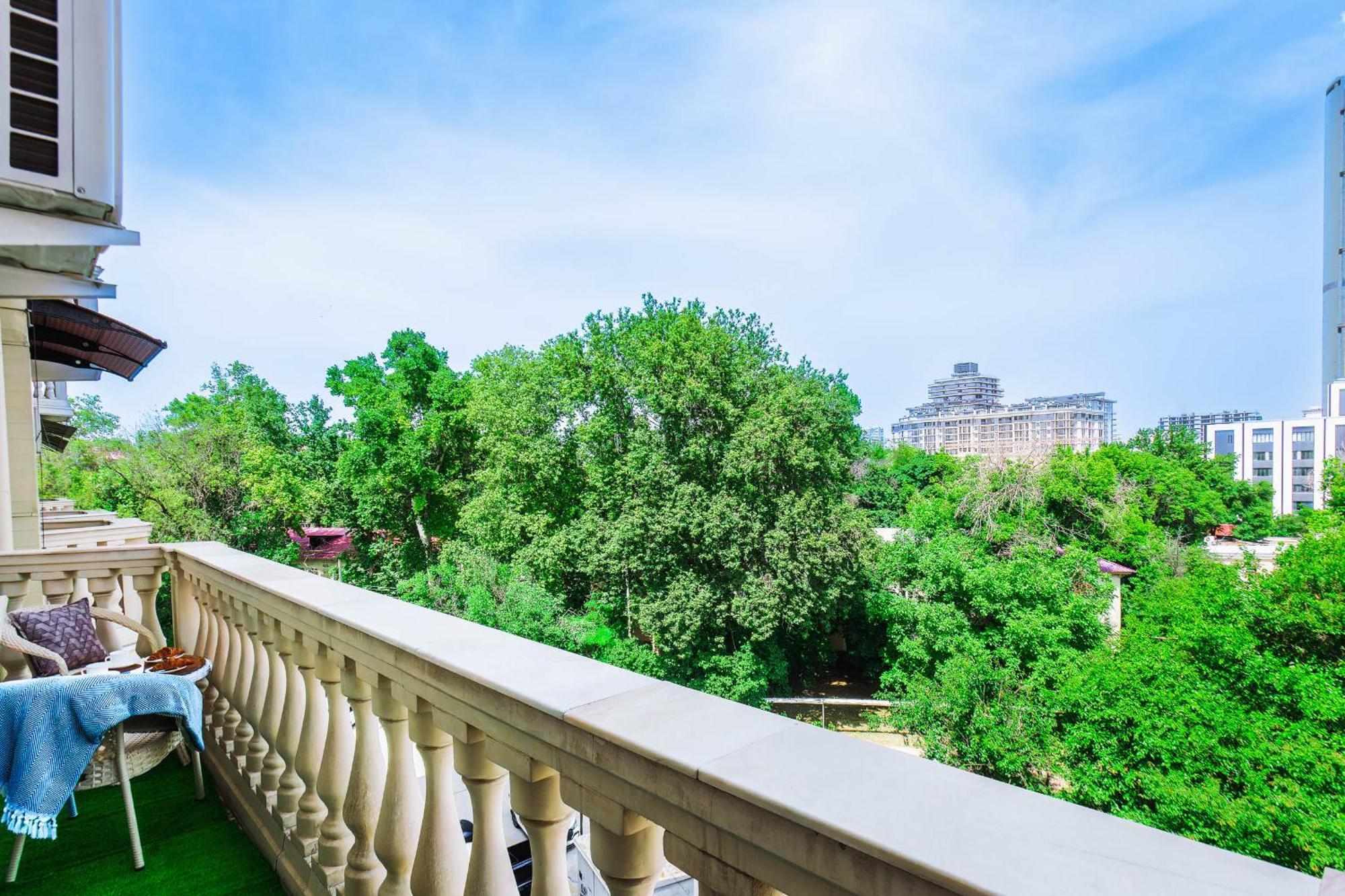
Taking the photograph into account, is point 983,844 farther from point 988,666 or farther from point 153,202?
point 153,202

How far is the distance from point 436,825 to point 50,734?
1.45m

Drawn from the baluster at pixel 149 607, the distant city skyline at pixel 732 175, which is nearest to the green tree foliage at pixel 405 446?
the distant city skyline at pixel 732 175

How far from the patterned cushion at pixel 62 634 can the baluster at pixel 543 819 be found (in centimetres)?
270

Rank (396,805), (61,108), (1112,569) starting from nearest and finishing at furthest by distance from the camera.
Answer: (396,805) < (61,108) < (1112,569)

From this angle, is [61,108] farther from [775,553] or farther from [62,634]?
[775,553]

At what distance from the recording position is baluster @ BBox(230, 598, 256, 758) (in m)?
2.18

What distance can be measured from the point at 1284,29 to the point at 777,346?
41569 mm

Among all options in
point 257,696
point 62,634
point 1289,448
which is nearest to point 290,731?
point 257,696

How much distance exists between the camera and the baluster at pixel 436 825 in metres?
1.17

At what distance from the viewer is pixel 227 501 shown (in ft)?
75.2

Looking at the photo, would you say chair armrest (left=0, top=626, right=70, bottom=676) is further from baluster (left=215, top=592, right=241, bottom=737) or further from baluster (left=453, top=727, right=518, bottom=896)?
baluster (left=453, top=727, right=518, bottom=896)

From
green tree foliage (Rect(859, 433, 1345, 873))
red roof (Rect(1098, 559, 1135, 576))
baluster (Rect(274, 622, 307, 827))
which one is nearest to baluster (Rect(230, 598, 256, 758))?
baluster (Rect(274, 622, 307, 827))

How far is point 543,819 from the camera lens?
3.10 ft

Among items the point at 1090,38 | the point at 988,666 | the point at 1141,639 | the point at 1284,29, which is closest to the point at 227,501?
the point at 988,666
